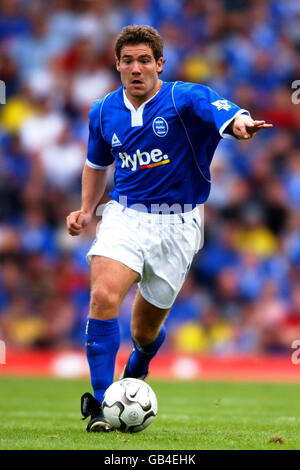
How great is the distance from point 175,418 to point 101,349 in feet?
4.48

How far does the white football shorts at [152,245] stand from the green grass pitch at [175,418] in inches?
39.2

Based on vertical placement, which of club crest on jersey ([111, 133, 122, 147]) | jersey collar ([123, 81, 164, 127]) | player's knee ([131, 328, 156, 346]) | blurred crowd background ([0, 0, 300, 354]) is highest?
blurred crowd background ([0, 0, 300, 354])

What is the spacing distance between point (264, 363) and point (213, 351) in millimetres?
883

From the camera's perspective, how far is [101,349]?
5.73 metres

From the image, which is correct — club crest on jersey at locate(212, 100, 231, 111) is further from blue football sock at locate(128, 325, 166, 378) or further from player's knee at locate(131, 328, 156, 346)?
blue football sock at locate(128, 325, 166, 378)

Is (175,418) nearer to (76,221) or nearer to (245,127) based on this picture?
(76,221)

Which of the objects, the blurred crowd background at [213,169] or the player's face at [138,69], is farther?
the blurred crowd background at [213,169]

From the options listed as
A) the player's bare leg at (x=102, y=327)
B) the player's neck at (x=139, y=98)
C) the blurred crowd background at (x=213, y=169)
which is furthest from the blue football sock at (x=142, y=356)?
the blurred crowd background at (x=213, y=169)

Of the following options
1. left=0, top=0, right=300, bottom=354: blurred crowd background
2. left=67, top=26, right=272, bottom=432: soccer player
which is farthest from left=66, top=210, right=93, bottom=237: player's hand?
left=0, top=0, right=300, bottom=354: blurred crowd background

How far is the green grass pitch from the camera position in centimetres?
502

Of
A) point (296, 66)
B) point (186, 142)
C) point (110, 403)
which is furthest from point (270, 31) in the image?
point (110, 403)

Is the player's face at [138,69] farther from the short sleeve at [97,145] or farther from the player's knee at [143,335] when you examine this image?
the player's knee at [143,335]

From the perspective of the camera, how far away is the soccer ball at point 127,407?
5.54 metres

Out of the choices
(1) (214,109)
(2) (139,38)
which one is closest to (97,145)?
(2) (139,38)
